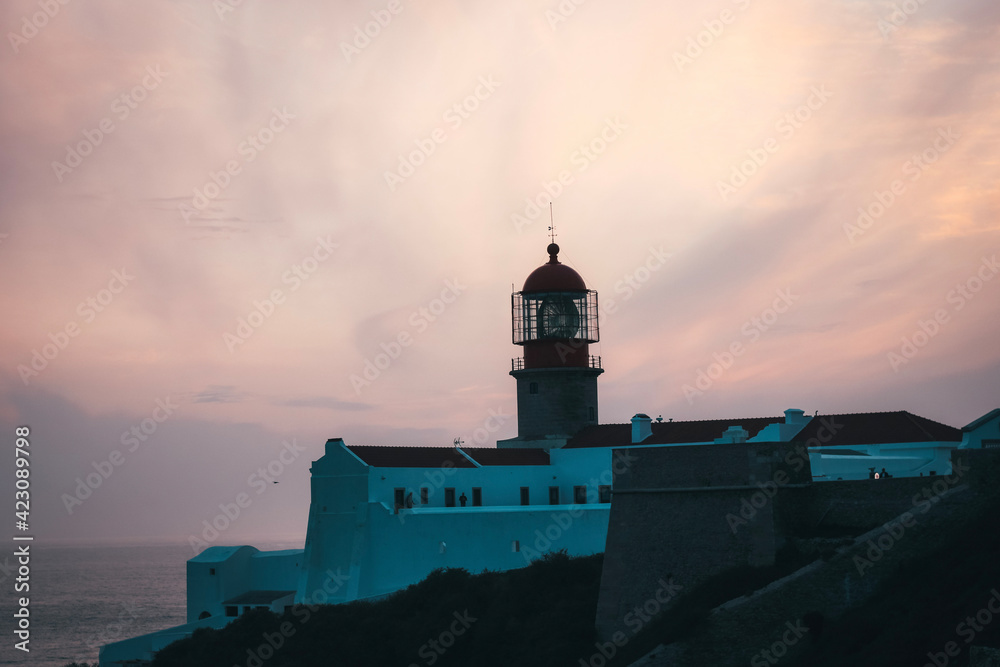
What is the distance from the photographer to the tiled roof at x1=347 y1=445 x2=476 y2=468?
117 feet

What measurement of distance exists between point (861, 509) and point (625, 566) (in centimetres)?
527

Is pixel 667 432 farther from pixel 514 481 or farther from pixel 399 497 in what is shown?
pixel 399 497

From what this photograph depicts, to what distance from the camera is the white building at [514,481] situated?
33844mm

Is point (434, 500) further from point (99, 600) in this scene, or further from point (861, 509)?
point (99, 600)

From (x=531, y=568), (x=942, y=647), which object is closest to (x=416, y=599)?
(x=531, y=568)

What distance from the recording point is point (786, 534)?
24.6m

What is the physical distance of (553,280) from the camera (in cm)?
4003

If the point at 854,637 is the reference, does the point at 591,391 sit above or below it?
above
